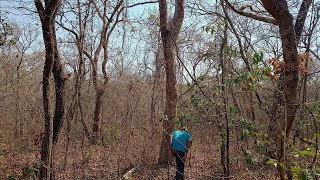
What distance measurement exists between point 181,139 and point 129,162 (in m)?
2.17

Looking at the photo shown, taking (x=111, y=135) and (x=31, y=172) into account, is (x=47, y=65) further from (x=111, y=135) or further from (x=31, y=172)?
(x=111, y=135)

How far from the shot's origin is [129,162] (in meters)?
7.87

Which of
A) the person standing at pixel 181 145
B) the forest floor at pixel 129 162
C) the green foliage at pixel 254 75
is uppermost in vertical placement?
the green foliage at pixel 254 75

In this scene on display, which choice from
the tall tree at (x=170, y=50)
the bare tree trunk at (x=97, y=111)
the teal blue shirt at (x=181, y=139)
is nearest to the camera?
the teal blue shirt at (x=181, y=139)

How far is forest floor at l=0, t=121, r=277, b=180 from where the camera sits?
651 cm

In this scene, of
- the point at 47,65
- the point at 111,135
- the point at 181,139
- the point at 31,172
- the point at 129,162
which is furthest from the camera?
the point at 111,135

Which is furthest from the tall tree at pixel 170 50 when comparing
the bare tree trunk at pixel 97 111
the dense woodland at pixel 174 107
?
the bare tree trunk at pixel 97 111

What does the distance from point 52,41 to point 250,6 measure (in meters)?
5.78

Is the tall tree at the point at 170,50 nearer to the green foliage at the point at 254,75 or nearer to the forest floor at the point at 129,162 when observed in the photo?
the forest floor at the point at 129,162

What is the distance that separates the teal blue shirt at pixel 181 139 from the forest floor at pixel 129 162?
0.65 m

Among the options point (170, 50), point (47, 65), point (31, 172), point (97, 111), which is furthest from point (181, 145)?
point (97, 111)

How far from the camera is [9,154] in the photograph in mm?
9641

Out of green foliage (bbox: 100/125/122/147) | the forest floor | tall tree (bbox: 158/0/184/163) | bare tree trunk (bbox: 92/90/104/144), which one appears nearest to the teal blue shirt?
the forest floor

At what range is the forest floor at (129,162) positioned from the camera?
21.4 feet
